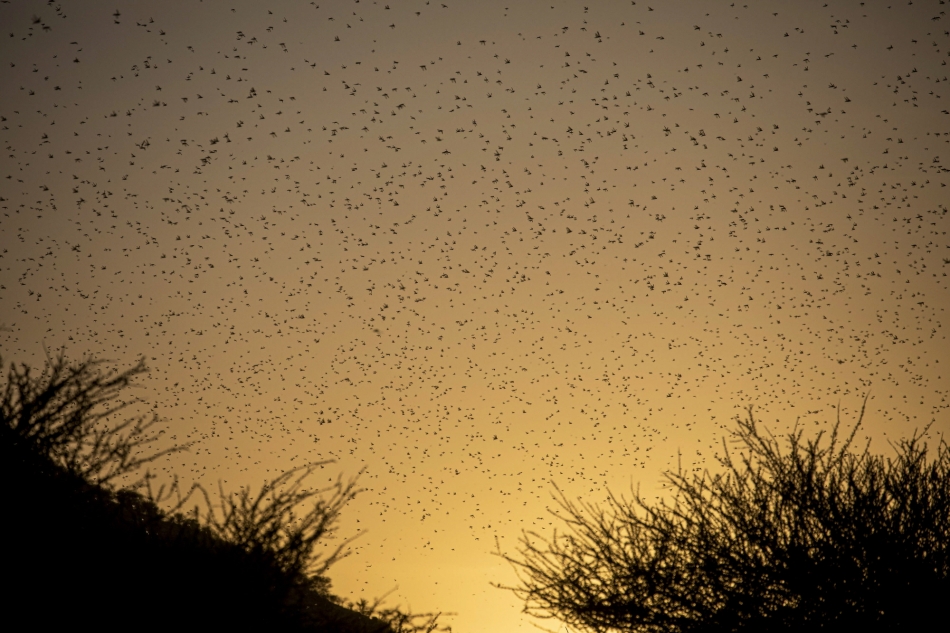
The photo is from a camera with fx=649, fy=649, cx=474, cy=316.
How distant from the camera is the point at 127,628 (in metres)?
4.80

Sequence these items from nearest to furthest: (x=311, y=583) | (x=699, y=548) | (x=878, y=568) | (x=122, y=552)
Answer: (x=122, y=552) < (x=311, y=583) < (x=878, y=568) < (x=699, y=548)

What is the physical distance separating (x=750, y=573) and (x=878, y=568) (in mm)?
1176

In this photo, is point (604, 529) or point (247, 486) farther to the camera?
point (604, 529)

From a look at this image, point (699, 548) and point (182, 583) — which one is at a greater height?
point (699, 548)

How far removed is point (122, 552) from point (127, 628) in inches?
23.2

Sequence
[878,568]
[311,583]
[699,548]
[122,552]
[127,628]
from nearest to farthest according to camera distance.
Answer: [127,628], [122,552], [311,583], [878,568], [699,548]

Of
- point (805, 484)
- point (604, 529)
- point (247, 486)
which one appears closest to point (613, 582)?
point (604, 529)

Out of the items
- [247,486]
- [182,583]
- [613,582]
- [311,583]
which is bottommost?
[182,583]

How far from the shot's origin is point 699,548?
23.3 ft

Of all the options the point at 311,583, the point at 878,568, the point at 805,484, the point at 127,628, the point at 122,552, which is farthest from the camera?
the point at 805,484

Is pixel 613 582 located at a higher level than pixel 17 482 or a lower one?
higher

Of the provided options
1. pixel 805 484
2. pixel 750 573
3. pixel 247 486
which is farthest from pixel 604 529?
pixel 247 486

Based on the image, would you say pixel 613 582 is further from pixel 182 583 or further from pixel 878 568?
pixel 182 583

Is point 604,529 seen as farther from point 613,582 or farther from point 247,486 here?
point 247,486
